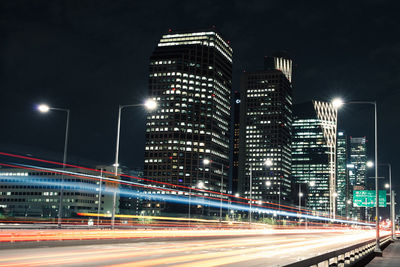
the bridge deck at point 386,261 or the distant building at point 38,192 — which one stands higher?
the distant building at point 38,192

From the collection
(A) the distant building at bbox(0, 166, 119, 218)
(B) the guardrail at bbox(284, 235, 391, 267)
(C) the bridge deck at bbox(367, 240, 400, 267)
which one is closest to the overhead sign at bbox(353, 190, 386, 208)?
(C) the bridge deck at bbox(367, 240, 400, 267)

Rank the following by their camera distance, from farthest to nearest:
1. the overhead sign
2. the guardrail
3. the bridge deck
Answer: the overhead sign
the bridge deck
the guardrail

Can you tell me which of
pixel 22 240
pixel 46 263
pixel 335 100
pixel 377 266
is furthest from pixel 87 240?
pixel 335 100

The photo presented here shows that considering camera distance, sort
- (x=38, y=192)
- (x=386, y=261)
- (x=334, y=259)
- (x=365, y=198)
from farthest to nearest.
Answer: (x=38, y=192) → (x=365, y=198) → (x=386, y=261) → (x=334, y=259)

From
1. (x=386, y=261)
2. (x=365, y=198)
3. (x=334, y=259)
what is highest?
(x=365, y=198)

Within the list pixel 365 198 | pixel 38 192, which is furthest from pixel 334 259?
pixel 38 192

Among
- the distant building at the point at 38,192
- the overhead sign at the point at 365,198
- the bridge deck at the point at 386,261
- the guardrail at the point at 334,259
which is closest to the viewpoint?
the guardrail at the point at 334,259

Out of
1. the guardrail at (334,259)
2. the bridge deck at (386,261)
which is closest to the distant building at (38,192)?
the bridge deck at (386,261)

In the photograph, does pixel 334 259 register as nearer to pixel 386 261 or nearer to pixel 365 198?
pixel 386 261

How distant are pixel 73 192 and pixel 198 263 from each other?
16990 centimetres

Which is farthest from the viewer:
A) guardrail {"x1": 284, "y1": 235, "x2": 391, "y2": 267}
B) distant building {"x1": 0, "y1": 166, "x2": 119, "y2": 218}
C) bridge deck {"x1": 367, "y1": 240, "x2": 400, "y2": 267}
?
distant building {"x1": 0, "y1": 166, "x2": 119, "y2": 218}

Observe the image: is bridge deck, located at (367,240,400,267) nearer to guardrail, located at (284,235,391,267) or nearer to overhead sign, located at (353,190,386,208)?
guardrail, located at (284,235,391,267)

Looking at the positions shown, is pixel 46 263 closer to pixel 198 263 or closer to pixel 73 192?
pixel 198 263

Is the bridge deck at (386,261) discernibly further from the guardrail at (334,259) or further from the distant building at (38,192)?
the distant building at (38,192)
